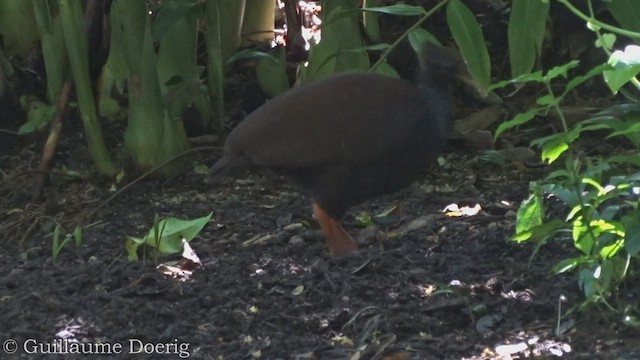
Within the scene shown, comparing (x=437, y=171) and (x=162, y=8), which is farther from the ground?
(x=162, y=8)

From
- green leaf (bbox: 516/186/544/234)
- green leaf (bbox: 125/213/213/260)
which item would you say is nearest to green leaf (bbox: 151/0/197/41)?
green leaf (bbox: 125/213/213/260)

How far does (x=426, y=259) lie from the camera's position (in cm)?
356

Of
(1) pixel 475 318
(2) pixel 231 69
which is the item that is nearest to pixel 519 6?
(1) pixel 475 318

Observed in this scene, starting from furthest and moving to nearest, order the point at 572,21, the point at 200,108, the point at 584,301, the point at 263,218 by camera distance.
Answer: the point at 572,21, the point at 200,108, the point at 263,218, the point at 584,301

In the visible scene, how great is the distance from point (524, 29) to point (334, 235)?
0.89 m

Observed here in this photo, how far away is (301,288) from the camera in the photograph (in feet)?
11.0

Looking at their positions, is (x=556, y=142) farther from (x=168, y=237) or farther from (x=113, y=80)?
(x=113, y=80)

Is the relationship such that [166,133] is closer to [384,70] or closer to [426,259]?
[384,70]

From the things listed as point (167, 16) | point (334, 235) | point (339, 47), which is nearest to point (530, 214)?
point (334, 235)

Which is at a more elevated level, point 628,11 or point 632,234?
point 628,11

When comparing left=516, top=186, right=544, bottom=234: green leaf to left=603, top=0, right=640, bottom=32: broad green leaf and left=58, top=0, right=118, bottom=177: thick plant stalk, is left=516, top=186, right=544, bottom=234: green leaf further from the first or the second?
left=58, top=0, right=118, bottom=177: thick plant stalk

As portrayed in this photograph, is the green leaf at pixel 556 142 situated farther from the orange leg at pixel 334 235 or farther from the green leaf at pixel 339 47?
the green leaf at pixel 339 47

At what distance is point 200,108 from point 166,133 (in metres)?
0.40

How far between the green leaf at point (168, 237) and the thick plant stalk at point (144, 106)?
0.73 m
